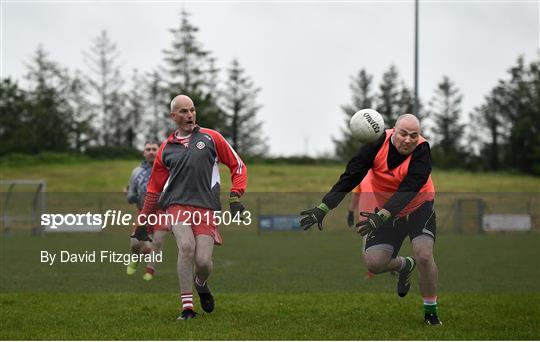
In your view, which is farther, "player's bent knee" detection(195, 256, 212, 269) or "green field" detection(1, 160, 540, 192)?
"green field" detection(1, 160, 540, 192)

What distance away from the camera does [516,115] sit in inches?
3457

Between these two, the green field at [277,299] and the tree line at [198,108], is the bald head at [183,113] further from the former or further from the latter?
the tree line at [198,108]

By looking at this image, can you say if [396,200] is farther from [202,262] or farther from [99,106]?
[99,106]

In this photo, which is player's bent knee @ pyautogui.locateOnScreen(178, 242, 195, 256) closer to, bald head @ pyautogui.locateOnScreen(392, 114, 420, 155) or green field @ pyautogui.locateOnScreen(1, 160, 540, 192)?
bald head @ pyautogui.locateOnScreen(392, 114, 420, 155)

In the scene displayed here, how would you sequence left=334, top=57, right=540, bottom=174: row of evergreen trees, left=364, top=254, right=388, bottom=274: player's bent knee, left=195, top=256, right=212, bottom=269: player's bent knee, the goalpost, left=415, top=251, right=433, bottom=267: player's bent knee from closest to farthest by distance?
left=415, top=251, right=433, bottom=267: player's bent knee, left=364, top=254, right=388, bottom=274: player's bent knee, left=195, top=256, right=212, bottom=269: player's bent knee, the goalpost, left=334, top=57, right=540, bottom=174: row of evergreen trees

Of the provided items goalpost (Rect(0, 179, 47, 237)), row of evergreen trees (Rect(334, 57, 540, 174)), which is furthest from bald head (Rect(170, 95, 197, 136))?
row of evergreen trees (Rect(334, 57, 540, 174))

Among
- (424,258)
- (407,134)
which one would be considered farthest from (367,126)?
(424,258)

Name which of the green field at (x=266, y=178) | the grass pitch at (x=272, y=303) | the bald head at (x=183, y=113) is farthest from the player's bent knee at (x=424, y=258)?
the green field at (x=266, y=178)

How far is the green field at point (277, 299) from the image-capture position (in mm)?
7555

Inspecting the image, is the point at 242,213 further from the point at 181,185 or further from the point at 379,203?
the point at 379,203

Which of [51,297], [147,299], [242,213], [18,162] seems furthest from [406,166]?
[18,162]

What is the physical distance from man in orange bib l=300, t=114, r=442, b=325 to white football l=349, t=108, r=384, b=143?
0.33ft

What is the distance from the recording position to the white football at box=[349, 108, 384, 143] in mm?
7723

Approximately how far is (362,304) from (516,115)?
269 ft
